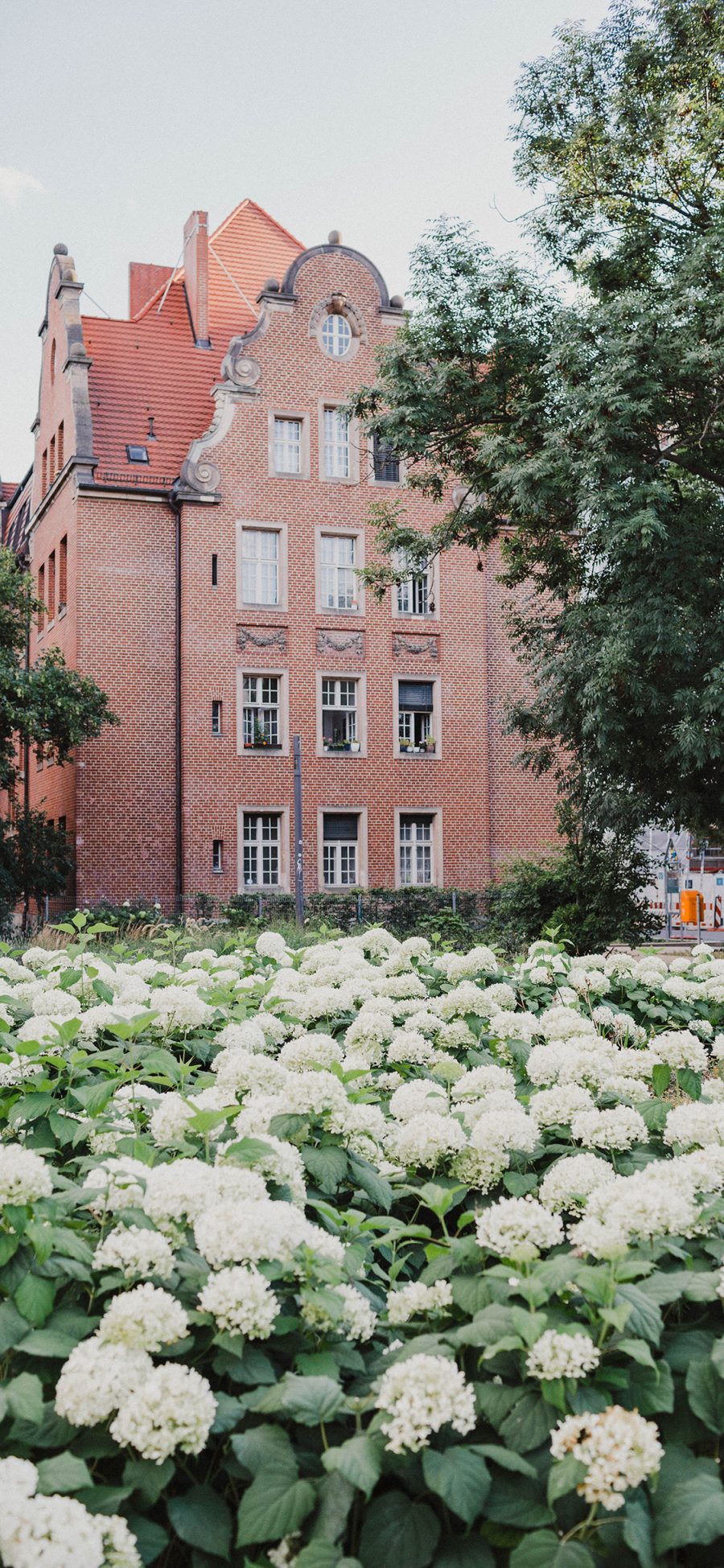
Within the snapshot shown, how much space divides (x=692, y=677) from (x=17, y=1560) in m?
16.3

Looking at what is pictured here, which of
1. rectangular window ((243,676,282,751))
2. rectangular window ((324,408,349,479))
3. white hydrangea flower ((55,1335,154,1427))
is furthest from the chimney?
white hydrangea flower ((55,1335,154,1427))

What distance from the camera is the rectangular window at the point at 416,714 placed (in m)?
31.0

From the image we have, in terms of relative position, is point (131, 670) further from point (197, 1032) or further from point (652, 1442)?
point (652, 1442)

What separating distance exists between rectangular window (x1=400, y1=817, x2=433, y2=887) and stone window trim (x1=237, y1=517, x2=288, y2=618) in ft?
20.2

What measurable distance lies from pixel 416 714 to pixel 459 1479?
97.5ft

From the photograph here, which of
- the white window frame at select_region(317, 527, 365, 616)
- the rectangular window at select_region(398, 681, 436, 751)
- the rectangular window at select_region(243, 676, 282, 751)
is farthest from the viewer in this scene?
the rectangular window at select_region(398, 681, 436, 751)

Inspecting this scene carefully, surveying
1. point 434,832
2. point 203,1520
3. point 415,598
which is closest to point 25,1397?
point 203,1520

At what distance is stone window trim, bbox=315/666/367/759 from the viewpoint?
2980 centimetres

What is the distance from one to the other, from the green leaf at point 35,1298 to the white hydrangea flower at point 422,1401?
0.60m

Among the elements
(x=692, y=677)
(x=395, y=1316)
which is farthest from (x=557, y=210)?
(x=395, y=1316)

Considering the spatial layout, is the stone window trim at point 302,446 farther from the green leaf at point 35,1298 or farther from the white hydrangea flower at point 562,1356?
the white hydrangea flower at point 562,1356

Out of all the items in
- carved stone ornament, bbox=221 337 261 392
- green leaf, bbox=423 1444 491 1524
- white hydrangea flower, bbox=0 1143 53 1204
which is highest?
carved stone ornament, bbox=221 337 261 392

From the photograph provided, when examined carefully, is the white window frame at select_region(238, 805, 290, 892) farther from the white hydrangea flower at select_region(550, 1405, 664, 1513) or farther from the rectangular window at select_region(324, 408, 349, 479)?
the white hydrangea flower at select_region(550, 1405, 664, 1513)

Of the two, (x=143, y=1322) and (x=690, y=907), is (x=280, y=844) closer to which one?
(x=690, y=907)
